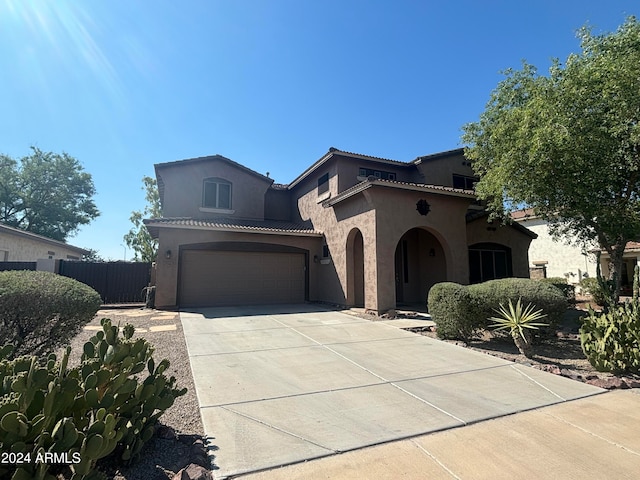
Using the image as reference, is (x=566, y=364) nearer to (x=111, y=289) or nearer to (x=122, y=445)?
(x=122, y=445)

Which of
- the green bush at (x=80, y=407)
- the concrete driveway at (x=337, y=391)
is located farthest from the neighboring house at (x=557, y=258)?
the green bush at (x=80, y=407)

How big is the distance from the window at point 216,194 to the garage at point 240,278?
13.6ft

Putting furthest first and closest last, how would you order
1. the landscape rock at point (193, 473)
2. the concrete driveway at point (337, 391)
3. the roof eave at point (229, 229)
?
the roof eave at point (229, 229), the concrete driveway at point (337, 391), the landscape rock at point (193, 473)

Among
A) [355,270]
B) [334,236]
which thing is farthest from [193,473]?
[334,236]

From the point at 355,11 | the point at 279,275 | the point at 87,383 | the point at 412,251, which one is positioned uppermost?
the point at 355,11

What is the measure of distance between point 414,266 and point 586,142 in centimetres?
889

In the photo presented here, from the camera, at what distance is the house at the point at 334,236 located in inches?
504

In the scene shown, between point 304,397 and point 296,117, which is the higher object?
point 296,117

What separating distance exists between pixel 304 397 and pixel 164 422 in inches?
71.2

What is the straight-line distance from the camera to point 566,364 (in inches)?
257

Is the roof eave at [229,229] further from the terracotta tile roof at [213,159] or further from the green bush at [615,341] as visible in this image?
the green bush at [615,341]

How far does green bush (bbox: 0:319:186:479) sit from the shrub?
7.01 m

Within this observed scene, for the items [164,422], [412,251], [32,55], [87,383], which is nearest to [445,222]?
[412,251]

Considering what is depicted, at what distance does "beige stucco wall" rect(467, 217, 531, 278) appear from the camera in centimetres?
1555
